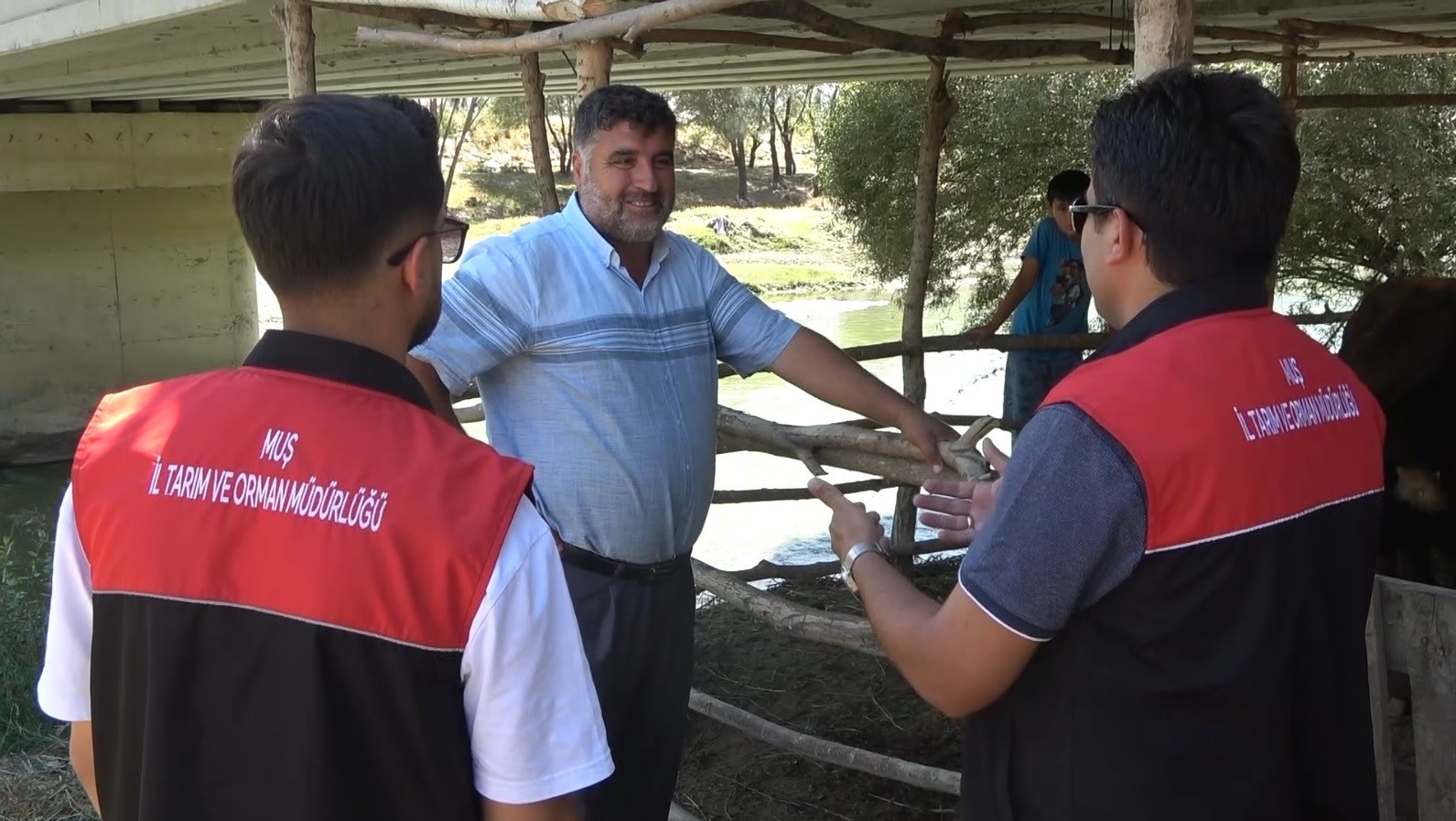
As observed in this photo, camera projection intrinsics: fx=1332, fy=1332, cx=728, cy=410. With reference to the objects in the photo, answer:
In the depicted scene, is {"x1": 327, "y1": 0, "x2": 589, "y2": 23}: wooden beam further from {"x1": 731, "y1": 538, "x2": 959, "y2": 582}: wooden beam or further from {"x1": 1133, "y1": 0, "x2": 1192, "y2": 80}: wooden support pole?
{"x1": 731, "y1": 538, "x2": 959, "y2": 582}: wooden beam

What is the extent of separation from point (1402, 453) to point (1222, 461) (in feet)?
12.4

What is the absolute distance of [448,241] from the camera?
1.72 meters

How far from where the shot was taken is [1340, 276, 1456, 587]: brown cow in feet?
15.1

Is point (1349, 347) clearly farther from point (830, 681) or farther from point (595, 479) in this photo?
point (595, 479)

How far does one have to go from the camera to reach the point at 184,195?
16750mm

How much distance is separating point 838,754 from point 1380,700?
5.73ft

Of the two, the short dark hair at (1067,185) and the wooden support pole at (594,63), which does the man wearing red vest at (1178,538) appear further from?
the short dark hair at (1067,185)

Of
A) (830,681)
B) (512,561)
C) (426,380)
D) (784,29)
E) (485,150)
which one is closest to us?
(512,561)

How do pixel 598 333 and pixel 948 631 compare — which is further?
pixel 598 333

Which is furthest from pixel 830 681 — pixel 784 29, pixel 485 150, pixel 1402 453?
pixel 485 150

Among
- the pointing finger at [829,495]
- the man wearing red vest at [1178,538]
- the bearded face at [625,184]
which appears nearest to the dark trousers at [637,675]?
the bearded face at [625,184]

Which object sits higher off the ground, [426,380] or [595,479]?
[426,380]

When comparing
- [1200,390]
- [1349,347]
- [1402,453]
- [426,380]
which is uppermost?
[1200,390]

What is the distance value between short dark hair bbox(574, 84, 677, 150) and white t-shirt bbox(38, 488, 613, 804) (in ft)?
5.24
